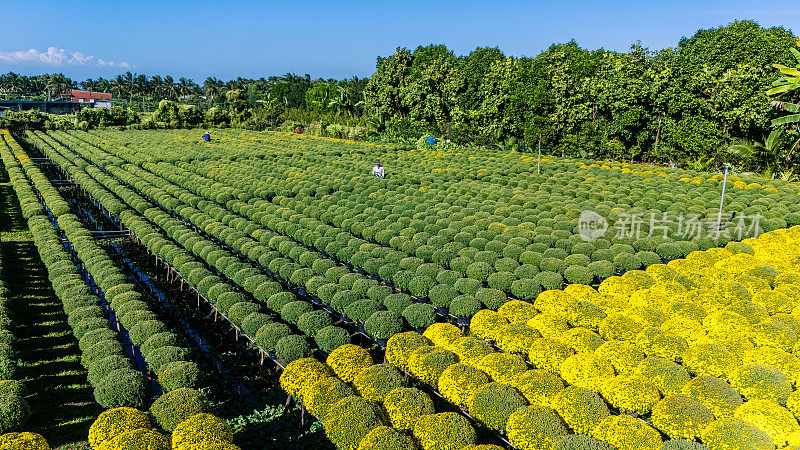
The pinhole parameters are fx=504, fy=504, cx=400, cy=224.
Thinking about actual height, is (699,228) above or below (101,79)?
below

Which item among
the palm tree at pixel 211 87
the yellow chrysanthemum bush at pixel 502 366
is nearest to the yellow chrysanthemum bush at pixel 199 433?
the yellow chrysanthemum bush at pixel 502 366

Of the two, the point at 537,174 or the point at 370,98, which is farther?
the point at 370,98

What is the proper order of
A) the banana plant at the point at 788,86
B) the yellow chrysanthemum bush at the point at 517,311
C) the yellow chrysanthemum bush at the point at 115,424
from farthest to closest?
1. the banana plant at the point at 788,86
2. the yellow chrysanthemum bush at the point at 517,311
3. the yellow chrysanthemum bush at the point at 115,424

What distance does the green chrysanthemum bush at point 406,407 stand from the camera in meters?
11.4

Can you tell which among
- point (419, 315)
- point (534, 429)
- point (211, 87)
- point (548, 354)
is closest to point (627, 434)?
point (534, 429)

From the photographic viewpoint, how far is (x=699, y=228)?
76.9 ft

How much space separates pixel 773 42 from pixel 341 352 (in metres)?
48.4

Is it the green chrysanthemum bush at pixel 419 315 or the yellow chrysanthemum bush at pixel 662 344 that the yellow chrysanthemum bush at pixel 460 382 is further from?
the yellow chrysanthemum bush at pixel 662 344

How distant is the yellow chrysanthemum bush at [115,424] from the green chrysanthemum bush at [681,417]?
11432mm

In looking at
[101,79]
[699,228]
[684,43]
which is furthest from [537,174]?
[101,79]

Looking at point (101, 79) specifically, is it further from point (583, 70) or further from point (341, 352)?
point (341, 352)

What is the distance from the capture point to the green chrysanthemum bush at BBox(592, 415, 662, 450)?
1014cm

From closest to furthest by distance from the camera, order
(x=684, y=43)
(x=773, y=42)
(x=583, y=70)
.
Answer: (x=773, y=42) < (x=583, y=70) < (x=684, y=43)

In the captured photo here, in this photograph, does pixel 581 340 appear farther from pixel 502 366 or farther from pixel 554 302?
pixel 502 366
